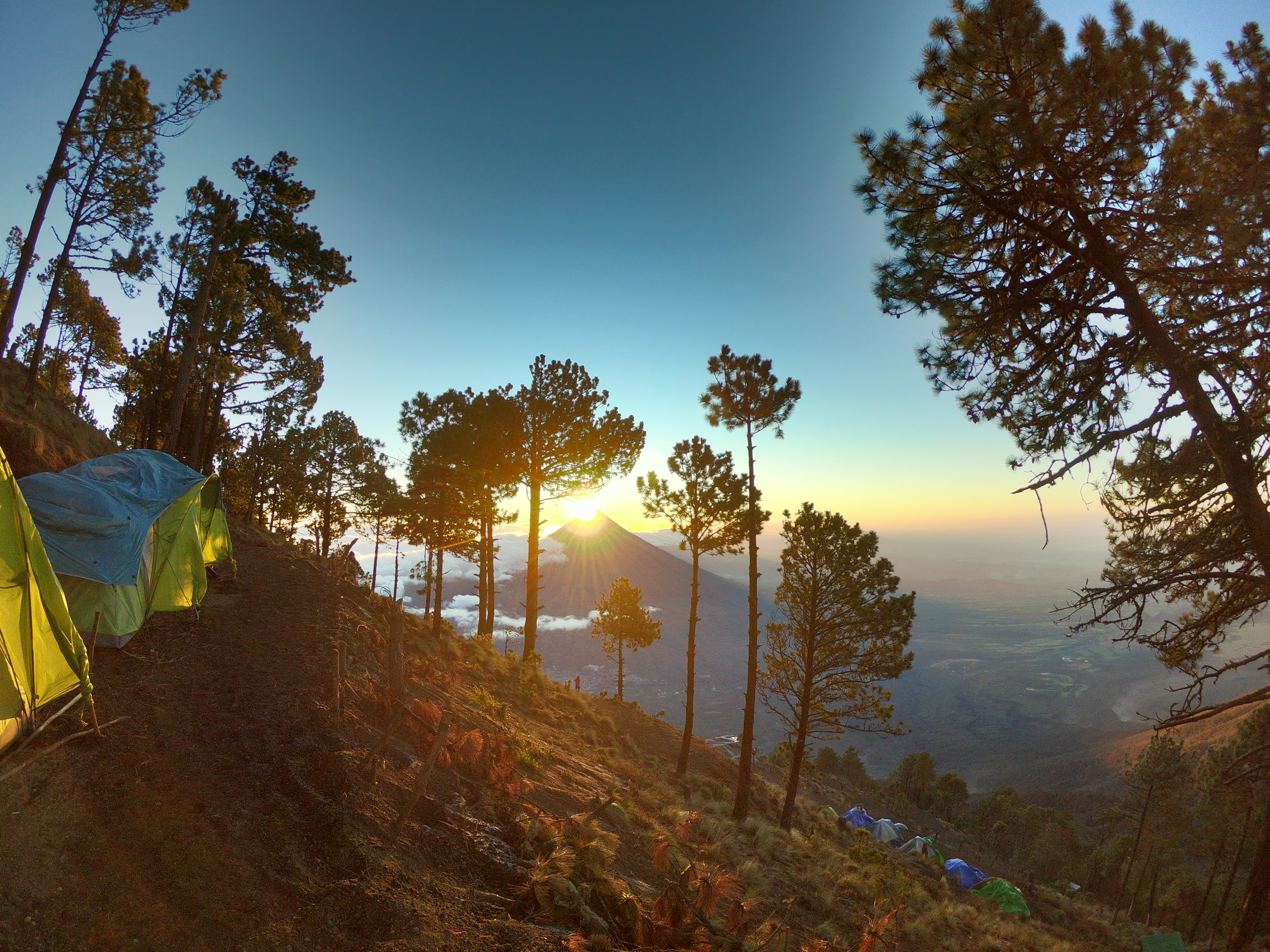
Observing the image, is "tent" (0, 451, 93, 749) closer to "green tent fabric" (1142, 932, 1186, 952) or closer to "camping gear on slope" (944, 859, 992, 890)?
"green tent fabric" (1142, 932, 1186, 952)

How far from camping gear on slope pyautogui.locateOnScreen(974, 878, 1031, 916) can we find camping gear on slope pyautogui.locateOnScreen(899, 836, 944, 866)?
14.6 feet

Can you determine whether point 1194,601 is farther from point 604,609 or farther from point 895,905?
point 604,609

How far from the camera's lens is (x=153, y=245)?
56.2 feet

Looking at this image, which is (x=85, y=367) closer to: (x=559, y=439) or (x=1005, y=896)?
(x=559, y=439)

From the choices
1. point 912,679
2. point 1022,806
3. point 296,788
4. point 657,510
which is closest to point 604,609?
point 657,510

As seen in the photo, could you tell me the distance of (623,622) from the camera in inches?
1407

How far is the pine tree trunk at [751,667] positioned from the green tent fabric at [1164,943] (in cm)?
1406

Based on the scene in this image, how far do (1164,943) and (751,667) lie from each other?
16.9m

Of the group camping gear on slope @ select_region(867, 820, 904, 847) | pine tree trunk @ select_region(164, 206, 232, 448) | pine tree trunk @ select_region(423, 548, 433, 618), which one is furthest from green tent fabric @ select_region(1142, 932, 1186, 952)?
pine tree trunk @ select_region(164, 206, 232, 448)

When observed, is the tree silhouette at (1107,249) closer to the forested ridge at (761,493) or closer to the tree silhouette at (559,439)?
the forested ridge at (761,493)

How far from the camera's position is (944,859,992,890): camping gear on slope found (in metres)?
24.0

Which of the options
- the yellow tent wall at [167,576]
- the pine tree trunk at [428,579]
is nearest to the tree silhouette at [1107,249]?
the yellow tent wall at [167,576]

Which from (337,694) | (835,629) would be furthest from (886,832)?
(337,694)

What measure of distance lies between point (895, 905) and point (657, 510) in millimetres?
11892
